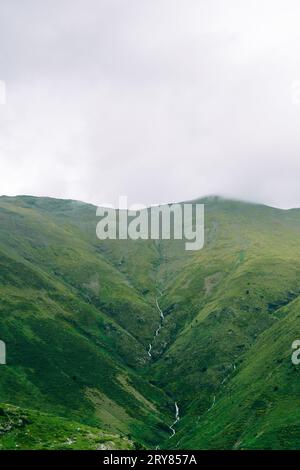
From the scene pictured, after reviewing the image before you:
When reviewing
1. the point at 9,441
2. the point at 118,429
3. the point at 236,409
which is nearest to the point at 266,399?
the point at 236,409

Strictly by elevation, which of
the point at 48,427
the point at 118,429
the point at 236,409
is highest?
the point at 48,427

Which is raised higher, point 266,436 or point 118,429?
point 266,436

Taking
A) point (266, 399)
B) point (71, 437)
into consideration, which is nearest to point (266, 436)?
point (266, 399)

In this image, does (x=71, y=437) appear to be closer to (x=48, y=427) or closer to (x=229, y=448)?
(x=48, y=427)
